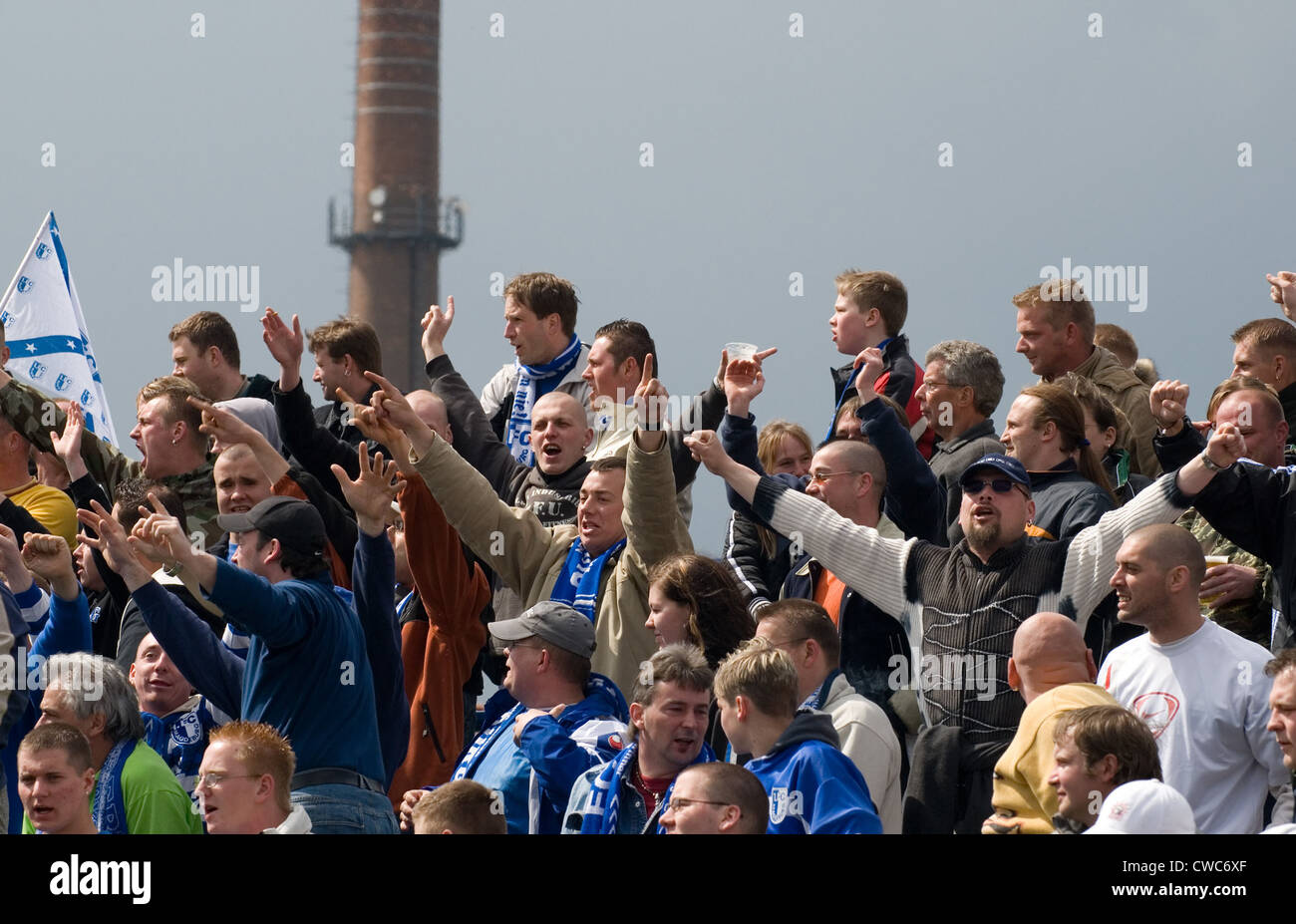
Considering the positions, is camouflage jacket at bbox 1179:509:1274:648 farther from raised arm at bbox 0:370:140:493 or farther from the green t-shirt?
raised arm at bbox 0:370:140:493

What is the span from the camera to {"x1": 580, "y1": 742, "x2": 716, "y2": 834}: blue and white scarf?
685cm

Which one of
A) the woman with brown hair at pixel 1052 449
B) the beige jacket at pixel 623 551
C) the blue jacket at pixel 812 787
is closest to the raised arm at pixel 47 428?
the beige jacket at pixel 623 551

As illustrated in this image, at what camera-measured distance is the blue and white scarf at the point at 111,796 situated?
A: 7301 mm

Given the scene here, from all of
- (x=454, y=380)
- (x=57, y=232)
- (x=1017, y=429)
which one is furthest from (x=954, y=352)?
(x=57, y=232)

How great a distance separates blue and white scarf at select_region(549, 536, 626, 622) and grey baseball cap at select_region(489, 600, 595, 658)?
70 cm

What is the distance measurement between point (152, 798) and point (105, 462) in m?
3.04

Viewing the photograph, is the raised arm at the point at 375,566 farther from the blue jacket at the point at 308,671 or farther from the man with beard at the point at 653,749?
the man with beard at the point at 653,749

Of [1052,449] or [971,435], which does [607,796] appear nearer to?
[1052,449]

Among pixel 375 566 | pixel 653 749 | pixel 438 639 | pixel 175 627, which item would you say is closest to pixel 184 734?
pixel 175 627

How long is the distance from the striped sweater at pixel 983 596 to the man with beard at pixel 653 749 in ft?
3.38

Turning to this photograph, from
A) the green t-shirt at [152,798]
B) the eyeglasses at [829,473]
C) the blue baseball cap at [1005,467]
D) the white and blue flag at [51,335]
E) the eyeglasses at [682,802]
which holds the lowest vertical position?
the green t-shirt at [152,798]

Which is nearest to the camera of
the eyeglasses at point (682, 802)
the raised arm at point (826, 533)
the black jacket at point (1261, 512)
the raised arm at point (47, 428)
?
the eyeglasses at point (682, 802)

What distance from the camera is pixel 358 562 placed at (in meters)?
7.84
